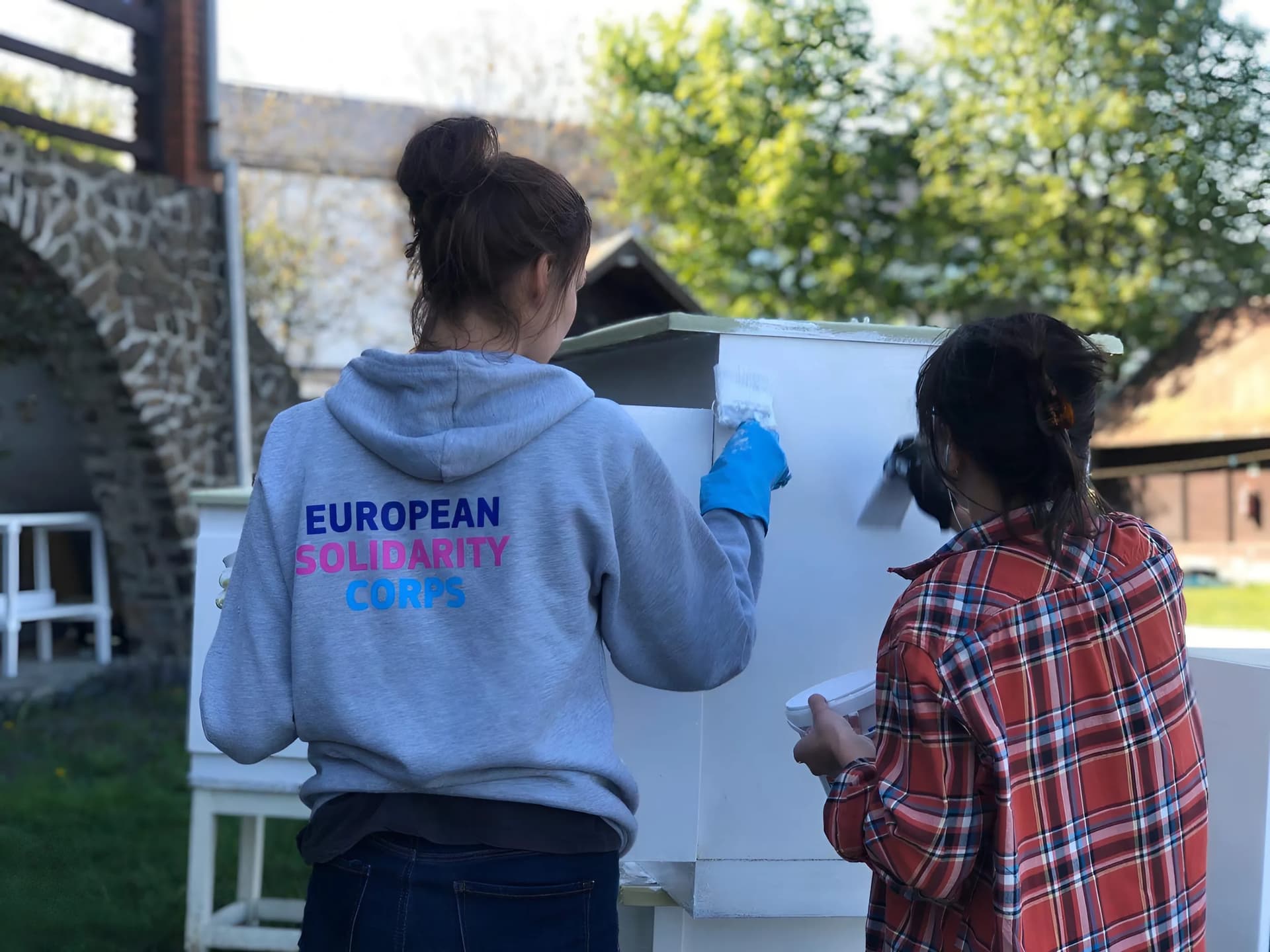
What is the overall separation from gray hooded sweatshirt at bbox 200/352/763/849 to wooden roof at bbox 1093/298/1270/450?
1509cm

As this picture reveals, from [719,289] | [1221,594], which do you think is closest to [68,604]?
[719,289]

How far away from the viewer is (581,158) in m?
18.9

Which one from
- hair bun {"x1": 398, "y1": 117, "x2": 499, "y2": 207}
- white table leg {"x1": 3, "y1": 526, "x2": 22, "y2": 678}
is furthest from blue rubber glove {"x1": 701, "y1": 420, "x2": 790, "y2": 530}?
white table leg {"x1": 3, "y1": 526, "x2": 22, "y2": 678}

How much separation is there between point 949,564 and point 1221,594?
1596 cm

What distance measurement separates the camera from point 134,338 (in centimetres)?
695

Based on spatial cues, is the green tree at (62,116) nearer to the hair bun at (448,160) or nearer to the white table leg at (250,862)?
the white table leg at (250,862)

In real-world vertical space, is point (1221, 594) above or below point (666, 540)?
below

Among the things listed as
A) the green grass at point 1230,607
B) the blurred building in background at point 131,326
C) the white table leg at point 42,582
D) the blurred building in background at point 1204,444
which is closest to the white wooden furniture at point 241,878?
the blurred building in background at point 131,326

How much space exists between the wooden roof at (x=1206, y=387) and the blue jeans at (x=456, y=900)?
49.7ft

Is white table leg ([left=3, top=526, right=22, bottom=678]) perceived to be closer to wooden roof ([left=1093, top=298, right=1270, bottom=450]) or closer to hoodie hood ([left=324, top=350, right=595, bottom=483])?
hoodie hood ([left=324, top=350, right=595, bottom=483])

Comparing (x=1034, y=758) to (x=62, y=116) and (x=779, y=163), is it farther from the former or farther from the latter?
(x=779, y=163)

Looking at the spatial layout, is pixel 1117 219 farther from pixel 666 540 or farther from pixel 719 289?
pixel 666 540

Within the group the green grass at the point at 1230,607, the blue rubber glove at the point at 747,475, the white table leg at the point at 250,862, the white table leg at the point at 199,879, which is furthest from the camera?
the green grass at the point at 1230,607

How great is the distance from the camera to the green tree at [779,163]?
1529 cm
